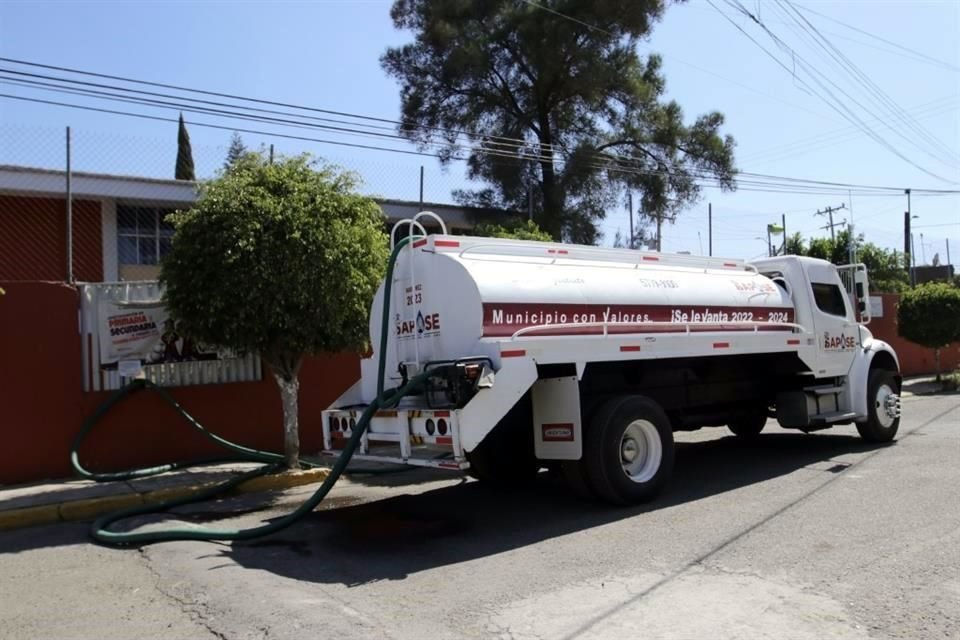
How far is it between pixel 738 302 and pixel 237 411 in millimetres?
6721

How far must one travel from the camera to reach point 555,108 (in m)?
26.1

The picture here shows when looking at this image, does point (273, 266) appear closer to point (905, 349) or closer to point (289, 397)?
point (289, 397)

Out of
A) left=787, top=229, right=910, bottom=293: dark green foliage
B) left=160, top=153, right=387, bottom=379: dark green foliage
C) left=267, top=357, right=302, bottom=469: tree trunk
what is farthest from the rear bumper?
left=787, top=229, right=910, bottom=293: dark green foliage

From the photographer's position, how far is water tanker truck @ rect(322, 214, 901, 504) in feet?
22.7

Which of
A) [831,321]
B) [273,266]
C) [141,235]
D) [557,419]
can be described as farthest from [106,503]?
[141,235]

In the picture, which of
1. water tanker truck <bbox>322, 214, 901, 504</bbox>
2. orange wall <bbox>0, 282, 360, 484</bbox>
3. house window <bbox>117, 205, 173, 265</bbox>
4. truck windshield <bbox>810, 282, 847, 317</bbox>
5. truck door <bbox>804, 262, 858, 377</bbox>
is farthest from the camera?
house window <bbox>117, 205, 173, 265</bbox>

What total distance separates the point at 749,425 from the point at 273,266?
25.0 feet

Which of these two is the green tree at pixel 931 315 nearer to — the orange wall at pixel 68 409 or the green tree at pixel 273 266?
the green tree at pixel 273 266

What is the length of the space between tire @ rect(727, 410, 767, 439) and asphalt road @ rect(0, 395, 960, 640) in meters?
2.20

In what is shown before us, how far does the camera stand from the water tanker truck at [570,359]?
692cm

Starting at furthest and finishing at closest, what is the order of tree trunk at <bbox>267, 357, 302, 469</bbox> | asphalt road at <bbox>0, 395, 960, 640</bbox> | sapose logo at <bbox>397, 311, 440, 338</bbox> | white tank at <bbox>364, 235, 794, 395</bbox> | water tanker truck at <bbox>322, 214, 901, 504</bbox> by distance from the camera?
tree trunk at <bbox>267, 357, 302, 469</bbox> < sapose logo at <bbox>397, 311, 440, 338</bbox> < white tank at <bbox>364, 235, 794, 395</bbox> < water tanker truck at <bbox>322, 214, 901, 504</bbox> < asphalt road at <bbox>0, 395, 960, 640</bbox>

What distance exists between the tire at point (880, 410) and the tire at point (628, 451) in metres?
4.58

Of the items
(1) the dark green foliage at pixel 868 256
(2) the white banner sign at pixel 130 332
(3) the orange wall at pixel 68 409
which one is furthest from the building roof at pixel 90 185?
(1) the dark green foliage at pixel 868 256

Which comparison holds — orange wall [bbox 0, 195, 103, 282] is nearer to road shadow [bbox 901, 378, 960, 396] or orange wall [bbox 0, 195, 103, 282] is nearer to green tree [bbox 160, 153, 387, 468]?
green tree [bbox 160, 153, 387, 468]
